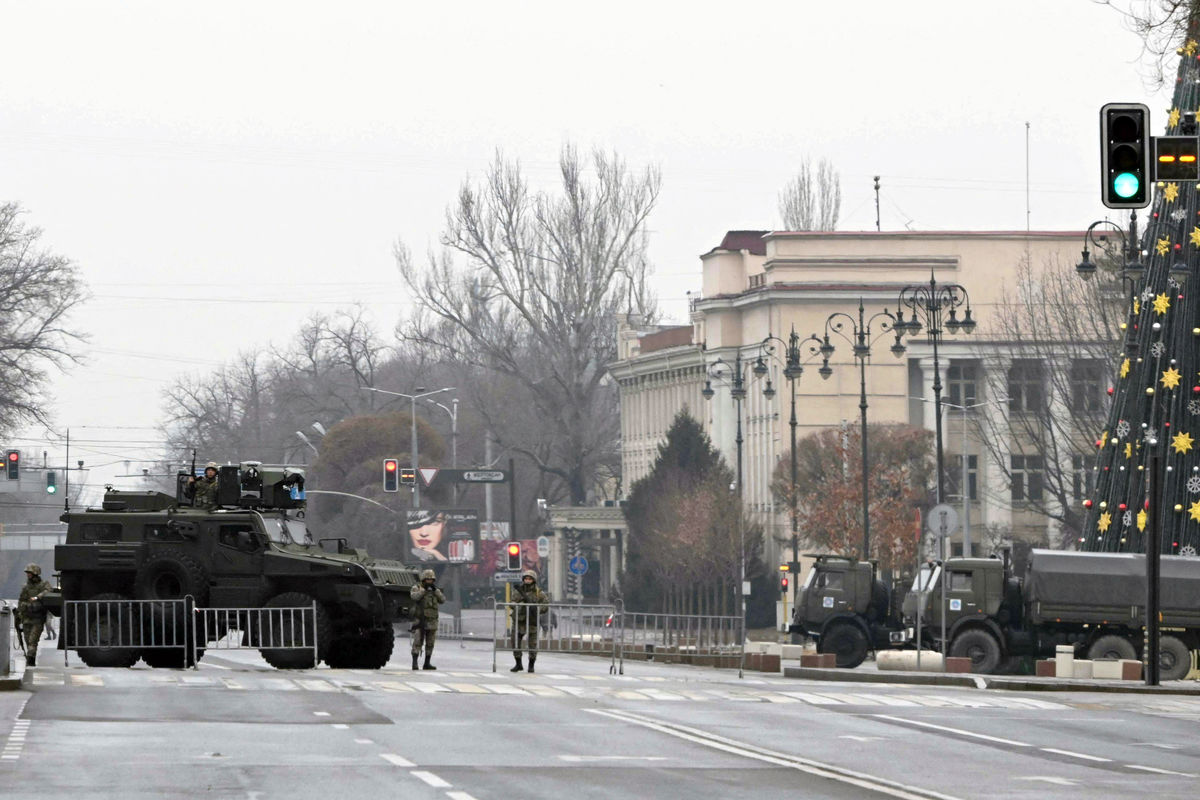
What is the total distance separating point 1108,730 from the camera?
71.5ft

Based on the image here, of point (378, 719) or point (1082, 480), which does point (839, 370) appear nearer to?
point (1082, 480)

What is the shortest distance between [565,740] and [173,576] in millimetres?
14143

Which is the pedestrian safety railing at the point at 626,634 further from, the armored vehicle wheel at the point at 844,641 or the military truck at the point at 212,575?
the armored vehicle wheel at the point at 844,641

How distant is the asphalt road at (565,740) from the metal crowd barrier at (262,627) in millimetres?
2454

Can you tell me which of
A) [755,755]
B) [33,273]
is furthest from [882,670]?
[33,273]

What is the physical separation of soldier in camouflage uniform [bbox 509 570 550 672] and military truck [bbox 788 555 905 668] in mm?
12927

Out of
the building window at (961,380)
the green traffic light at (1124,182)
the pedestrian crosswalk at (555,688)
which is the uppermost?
the building window at (961,380)

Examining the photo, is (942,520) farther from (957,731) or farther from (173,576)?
(957,731)

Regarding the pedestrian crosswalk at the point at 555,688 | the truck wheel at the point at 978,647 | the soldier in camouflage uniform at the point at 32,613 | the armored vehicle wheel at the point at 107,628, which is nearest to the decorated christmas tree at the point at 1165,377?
the truck wheel at the point at 978,647

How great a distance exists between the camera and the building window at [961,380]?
322 feet

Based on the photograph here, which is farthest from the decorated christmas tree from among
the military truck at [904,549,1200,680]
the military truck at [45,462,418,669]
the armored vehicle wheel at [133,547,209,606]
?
the armored vehicle wheel at [133,547,209,606]

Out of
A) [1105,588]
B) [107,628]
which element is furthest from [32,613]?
[1105,588]

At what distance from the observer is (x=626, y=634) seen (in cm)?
4353

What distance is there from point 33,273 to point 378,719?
55.5 metres
